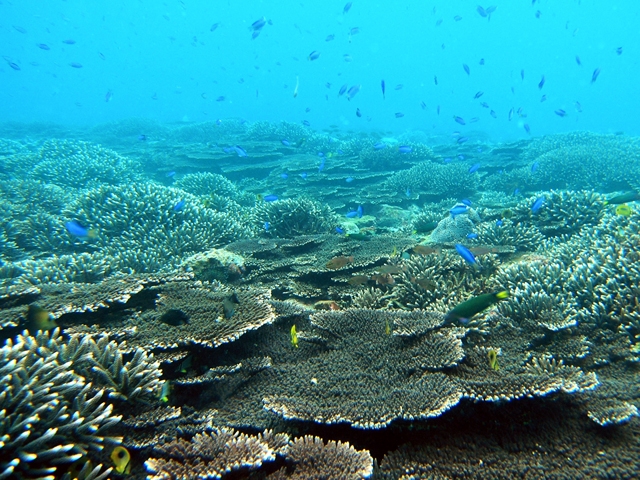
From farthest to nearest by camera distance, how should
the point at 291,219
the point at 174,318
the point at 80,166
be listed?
the point at 80,166, the point at 291,219, the point at 174,318

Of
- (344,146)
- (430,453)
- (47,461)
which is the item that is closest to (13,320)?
(47,461)

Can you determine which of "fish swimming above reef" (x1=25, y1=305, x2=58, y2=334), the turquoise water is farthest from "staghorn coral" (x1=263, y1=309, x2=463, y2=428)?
"fish swimming above reef" (x1=25, y1=305, x2=58, y2=334)

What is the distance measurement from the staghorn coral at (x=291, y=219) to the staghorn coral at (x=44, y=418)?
7014mm

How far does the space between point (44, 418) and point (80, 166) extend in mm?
16541

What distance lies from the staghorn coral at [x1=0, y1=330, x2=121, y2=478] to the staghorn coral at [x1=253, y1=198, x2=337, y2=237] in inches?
276

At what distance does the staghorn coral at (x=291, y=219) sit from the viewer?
962 cm

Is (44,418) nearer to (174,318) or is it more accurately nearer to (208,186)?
(174,318)

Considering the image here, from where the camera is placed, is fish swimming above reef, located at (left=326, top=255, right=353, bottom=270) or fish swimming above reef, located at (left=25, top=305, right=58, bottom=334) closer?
fish swimming above reef, located at (left=25, top=305, right=58, bottom=334)

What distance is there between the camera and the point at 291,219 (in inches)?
382

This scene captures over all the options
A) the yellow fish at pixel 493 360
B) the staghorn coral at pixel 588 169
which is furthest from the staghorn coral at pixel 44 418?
the staghorn coral at pixel 588 169

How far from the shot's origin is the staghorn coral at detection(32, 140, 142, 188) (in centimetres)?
1484

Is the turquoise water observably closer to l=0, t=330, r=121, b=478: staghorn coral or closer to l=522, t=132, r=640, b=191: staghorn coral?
l=0, t=330, r=121, b=478: staghorn coral

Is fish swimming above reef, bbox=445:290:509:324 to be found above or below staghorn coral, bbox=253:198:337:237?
below

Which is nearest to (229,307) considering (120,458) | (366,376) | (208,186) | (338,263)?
(366,376)
